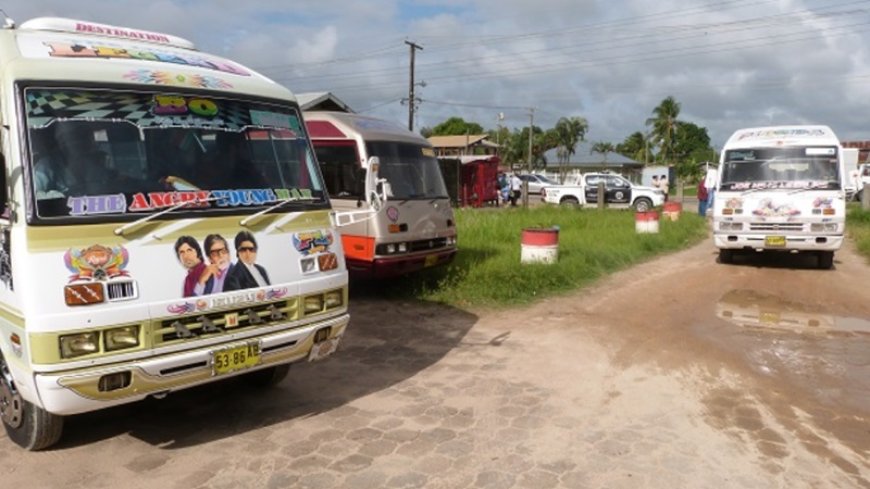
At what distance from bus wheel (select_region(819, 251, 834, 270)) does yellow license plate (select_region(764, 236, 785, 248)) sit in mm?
1413

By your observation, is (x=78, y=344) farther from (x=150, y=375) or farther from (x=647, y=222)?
(x=647, y=222)

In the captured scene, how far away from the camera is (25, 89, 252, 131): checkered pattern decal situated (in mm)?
3674

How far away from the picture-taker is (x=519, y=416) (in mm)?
4785

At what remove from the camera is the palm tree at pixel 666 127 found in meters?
63.1

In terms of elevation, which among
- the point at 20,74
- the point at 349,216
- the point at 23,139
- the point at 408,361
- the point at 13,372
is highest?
the point at 20,74

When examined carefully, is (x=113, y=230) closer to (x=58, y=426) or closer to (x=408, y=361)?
(x=58, y=426)

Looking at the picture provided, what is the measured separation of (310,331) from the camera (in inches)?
173

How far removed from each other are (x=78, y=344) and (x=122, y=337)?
21 centimetres

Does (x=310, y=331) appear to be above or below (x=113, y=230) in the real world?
below

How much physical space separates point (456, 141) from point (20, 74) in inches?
2477

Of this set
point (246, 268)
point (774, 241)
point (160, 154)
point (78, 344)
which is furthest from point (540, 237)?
point (78, 344)

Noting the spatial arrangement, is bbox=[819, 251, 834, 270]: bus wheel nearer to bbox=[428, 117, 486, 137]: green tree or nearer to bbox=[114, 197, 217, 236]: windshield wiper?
→ bbox=[114, 197, 217, 236]: windshield wiper

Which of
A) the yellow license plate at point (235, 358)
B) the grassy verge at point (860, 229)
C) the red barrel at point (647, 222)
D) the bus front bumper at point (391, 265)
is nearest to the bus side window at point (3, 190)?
the yellow license plate at point (235, 358)

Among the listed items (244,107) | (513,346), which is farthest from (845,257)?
(244,107)
